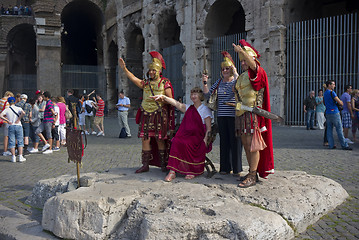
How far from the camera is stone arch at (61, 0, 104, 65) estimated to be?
24594 mm

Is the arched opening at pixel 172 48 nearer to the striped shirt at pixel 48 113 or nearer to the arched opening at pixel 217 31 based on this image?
the arched opening at pixel 217 31

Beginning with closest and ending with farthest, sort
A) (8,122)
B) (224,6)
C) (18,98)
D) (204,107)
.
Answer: (204,107), (8,122), (18,98), (224,6)

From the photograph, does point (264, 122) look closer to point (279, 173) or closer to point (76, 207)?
point (279, 173)

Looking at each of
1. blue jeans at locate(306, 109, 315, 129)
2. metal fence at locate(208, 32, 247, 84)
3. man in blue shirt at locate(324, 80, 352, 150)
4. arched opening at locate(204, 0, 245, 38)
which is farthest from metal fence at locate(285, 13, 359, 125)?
man in blue shirt at locate(324, 80, 352, 150)

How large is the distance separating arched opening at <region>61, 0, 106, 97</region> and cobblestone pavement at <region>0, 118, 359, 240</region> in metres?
14.7

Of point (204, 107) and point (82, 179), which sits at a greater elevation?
point (204, 107)

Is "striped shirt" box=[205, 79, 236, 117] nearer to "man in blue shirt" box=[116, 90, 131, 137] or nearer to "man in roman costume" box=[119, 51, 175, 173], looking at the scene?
"man in roman costume" box=[119, 51, 175, 173]

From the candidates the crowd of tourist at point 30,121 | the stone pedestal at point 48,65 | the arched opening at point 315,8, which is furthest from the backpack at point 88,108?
the stone pedestal at point 48,65

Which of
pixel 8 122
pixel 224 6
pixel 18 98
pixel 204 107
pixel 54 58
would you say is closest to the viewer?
pixel 204 107

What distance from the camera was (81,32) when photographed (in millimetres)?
30172

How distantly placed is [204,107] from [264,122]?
32.7 inches

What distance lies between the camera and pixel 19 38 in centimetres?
2897

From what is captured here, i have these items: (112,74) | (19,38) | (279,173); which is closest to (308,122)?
(279,173)

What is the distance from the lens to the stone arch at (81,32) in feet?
80.7
